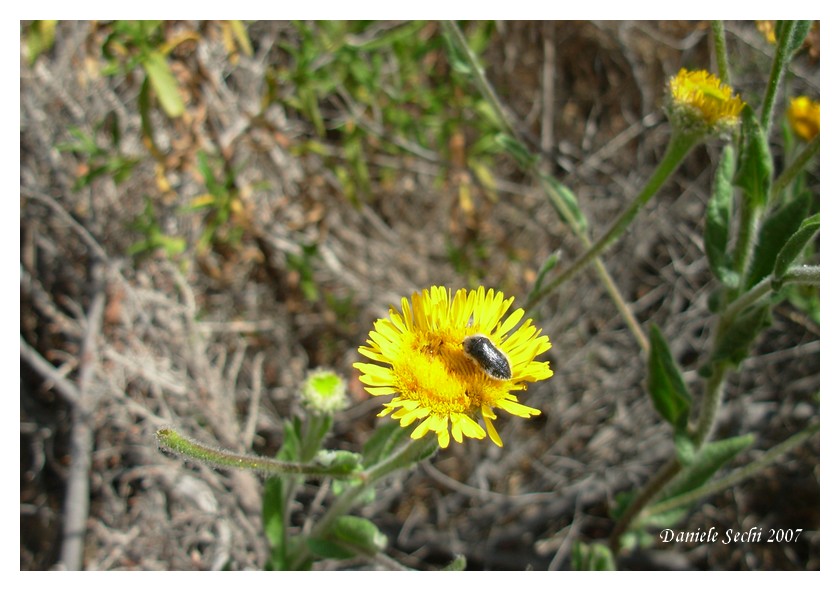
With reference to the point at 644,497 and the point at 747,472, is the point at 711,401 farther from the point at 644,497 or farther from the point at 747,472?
the point at 644,497

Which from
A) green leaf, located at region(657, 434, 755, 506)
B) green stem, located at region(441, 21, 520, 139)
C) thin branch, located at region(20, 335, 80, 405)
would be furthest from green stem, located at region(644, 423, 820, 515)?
thin branch, located at region(20, 335, 80, 405)

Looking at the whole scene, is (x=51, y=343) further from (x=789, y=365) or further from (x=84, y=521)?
(x=789, y=365)

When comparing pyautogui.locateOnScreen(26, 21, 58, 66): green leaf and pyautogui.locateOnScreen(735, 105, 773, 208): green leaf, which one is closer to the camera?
pyautogui.locateOnScreen(735, 105, 773, 208): green leaf

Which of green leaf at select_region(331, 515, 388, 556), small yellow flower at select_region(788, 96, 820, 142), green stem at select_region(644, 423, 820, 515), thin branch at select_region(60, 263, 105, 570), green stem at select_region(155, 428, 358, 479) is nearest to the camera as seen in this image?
green stem at select_region(155, 428, 358, 479)

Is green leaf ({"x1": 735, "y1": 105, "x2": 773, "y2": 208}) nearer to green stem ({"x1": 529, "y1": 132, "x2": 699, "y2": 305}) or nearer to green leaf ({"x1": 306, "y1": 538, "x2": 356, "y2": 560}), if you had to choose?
green stem ({"x1": 529, "y1": 132, "x2": 699, "y2": 305})

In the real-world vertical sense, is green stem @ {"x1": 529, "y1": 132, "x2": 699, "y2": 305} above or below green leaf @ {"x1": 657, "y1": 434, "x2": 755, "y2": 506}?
above

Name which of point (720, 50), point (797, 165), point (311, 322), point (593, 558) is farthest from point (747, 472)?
point (311, 322)
